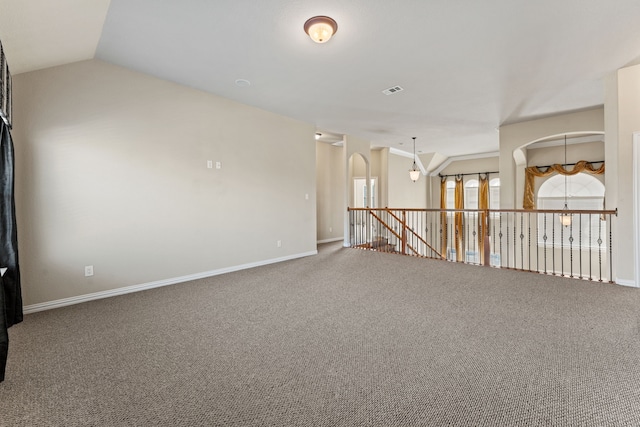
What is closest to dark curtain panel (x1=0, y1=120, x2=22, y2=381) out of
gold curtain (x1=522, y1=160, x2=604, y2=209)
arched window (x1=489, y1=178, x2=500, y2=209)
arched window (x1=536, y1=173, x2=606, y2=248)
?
gold curtain (x1=522, y1=160, x2=604, y2=209)

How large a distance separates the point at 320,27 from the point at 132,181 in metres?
2.82

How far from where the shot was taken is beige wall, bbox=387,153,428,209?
8.65 metres

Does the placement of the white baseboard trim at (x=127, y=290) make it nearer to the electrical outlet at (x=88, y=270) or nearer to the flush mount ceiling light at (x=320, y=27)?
the electrical outlet at (x=88, y=270)

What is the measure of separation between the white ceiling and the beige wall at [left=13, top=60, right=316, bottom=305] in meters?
0.32

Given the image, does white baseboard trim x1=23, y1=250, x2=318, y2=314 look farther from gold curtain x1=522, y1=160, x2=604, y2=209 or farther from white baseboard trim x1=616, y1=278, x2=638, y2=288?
gold curtain x1=522, y1=160, x2=604, y2=209

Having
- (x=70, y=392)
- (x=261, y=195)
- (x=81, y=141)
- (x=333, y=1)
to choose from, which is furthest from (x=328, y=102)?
(x=70, y=392)

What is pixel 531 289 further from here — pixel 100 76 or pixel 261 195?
pixel 100 76

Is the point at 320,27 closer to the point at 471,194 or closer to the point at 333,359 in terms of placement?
the point at 333,359

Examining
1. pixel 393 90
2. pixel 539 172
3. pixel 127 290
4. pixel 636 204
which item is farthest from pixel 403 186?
pixel 127 290

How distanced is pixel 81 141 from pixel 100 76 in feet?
2.65

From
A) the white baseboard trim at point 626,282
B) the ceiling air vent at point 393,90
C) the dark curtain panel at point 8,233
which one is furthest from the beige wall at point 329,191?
the dark curtain panel at point 8,233

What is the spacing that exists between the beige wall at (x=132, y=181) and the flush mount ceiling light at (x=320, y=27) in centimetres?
223

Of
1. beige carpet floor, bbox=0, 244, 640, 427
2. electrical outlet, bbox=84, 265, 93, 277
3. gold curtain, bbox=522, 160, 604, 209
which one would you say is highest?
gold curtain, bbox=522, 160, 604, 209

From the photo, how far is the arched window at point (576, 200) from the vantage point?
6.81 meters
